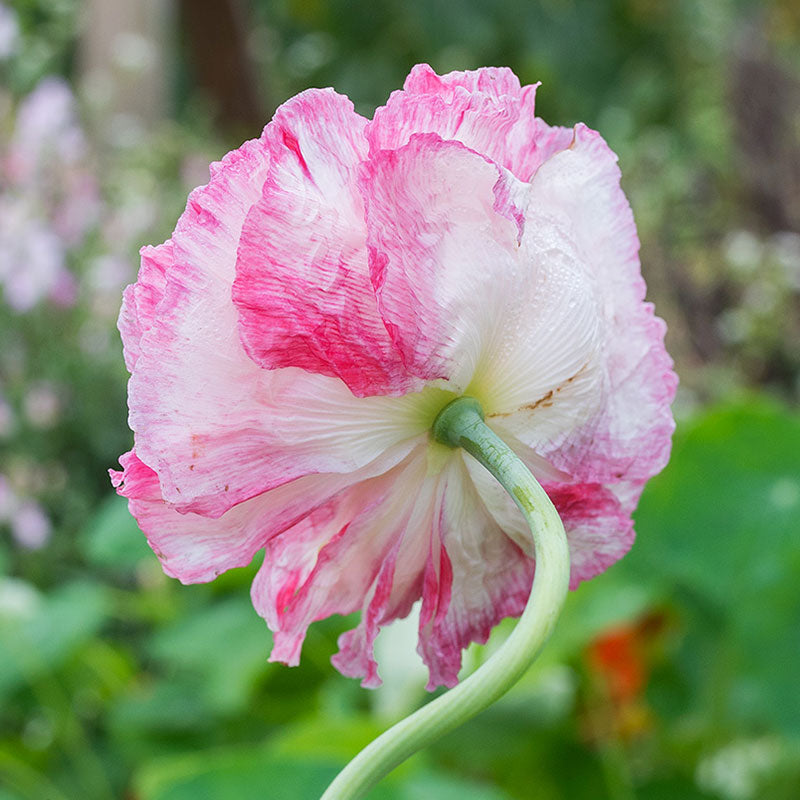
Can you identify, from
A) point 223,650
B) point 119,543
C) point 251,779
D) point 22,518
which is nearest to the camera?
point 251,779

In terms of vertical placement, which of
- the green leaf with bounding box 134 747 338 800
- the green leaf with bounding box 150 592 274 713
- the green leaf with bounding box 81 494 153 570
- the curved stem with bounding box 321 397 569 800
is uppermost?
the curved stem with bounding box 321 397 569 800

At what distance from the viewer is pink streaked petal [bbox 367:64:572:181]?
0.20 metres

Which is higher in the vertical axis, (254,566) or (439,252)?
(439,252)

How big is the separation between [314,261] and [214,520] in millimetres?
53

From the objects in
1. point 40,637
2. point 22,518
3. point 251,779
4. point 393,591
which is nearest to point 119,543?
point 40,637

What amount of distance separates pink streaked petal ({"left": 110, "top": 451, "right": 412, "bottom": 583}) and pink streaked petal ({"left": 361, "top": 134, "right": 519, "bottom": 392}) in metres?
0.03

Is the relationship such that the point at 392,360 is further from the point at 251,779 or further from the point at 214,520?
the point at 251,779

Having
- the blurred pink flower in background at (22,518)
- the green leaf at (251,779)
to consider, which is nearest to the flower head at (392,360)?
the green leaf at (251,779)

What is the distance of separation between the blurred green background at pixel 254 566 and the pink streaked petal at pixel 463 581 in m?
0.31

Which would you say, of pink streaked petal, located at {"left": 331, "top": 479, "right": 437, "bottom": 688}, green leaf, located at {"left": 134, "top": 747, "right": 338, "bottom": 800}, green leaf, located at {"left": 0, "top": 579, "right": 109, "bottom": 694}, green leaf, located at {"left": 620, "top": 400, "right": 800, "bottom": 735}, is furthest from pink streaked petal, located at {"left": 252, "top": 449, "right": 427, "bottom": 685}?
green leaf, located at {"left": 0, "top": 579, "right": 109, "bottom": 694}

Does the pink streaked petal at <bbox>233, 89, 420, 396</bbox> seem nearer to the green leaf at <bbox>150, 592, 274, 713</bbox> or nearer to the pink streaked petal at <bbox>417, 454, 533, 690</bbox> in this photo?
the pink streaked petal at <bbox>417, 454, 533, 690</bbox>

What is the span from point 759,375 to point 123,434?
876mm

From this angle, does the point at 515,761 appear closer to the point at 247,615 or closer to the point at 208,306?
the point at 247,615

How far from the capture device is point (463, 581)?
231 mm
